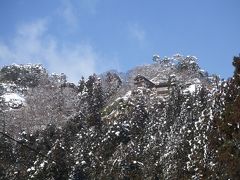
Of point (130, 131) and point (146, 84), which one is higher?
point (146, 84)

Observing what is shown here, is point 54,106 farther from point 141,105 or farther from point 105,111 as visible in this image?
point 141,105

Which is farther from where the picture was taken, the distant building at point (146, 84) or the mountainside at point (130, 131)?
the distant building at point (146, 84)

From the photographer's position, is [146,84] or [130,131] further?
[146,84]

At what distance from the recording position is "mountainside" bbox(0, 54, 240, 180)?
2331 centimetres

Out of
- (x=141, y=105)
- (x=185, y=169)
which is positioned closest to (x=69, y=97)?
(x=141, y=105)

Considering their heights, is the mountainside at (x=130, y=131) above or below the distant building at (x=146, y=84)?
below

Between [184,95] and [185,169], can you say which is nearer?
[185,169]

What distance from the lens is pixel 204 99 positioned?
155 feet

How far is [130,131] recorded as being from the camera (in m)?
48.4

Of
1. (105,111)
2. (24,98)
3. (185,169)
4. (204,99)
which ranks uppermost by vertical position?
(24,98)

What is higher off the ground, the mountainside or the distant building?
the distant building

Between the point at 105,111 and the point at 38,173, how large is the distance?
20560 millimetres

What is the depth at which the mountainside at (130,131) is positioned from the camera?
23.3 m

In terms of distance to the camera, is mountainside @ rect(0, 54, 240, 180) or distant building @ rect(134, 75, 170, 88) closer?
mountainside @ rect(0, 54, 240, 180)
